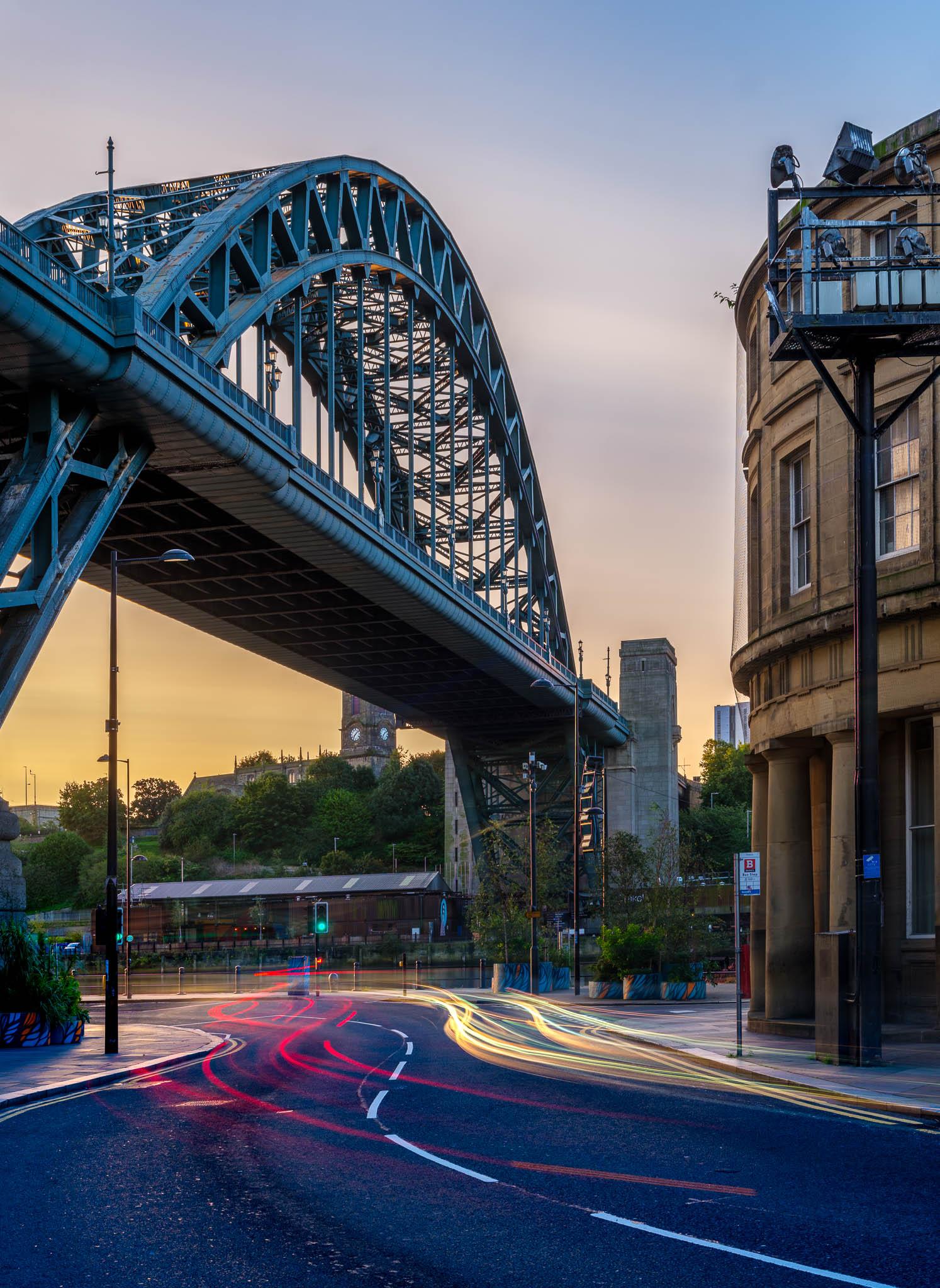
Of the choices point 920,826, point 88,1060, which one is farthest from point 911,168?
point 88,1060

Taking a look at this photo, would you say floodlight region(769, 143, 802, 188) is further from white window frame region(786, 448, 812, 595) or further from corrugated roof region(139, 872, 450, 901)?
corrugated roof region(139, 872, 450, 901)

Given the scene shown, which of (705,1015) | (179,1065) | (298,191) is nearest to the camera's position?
(179,1065)

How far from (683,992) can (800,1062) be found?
26.3m

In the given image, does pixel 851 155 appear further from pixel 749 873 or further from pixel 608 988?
pixel 608 988

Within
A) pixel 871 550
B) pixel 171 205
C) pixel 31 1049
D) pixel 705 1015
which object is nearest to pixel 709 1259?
pixel 871 550

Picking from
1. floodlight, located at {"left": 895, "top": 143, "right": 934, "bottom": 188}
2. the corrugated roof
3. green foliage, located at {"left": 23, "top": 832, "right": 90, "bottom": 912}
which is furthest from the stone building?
green foliage, located at {"left": 23, "top": 832, "right": 90, "bottom": 912}

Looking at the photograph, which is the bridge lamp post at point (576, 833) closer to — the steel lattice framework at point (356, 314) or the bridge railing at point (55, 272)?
the steel lattice framework at point (356, 314)

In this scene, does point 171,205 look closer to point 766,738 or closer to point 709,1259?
point 766,738

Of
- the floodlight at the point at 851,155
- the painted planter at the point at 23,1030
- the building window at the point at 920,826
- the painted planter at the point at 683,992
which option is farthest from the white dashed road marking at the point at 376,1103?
the painted planter at the point at 683,992

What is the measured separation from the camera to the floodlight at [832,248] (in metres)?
22.1

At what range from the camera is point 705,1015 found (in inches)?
1404

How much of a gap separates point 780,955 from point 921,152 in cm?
1500

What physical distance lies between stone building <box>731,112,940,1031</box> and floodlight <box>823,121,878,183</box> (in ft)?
1.70

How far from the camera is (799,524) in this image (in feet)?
92.2
